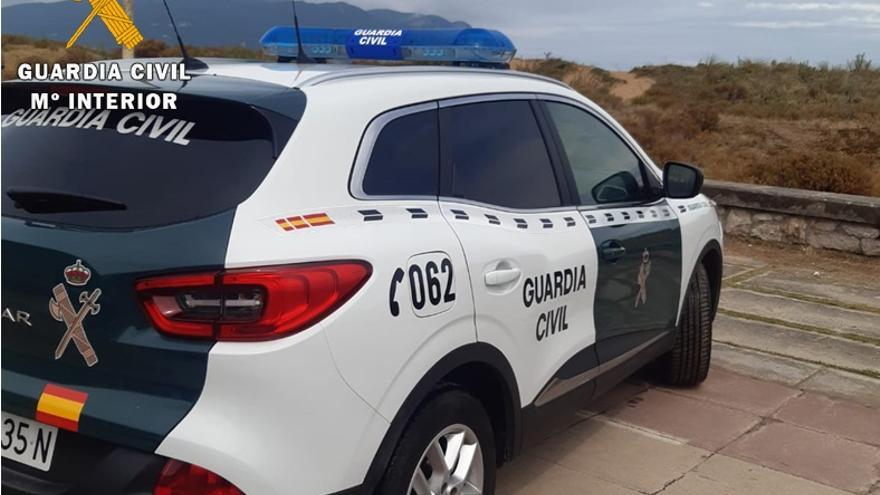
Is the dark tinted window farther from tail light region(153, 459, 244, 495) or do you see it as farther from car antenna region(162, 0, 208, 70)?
tail light region(153, 459, 244, 495)

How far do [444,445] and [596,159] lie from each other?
179cm

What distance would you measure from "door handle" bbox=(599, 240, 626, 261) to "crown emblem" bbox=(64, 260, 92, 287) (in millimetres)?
2145

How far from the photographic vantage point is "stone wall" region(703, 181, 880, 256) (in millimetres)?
8641

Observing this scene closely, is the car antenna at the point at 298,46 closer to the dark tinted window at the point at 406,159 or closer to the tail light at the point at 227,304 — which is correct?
the dark tinted window at the point at 406,159

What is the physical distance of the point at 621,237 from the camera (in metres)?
3.96

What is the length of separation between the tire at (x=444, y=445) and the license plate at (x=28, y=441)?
35.2 inches

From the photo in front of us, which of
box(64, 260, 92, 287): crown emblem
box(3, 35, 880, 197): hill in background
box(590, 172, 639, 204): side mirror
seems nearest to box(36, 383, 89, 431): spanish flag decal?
box(64, 260, 92, 287): crown emblem

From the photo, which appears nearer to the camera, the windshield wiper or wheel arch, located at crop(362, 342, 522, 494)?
the windshield wiper

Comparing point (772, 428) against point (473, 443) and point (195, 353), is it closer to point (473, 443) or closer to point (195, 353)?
point (473, 443)

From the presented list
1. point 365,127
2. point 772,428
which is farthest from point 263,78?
point 772,428

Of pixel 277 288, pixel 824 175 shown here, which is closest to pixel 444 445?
pixel 277 288

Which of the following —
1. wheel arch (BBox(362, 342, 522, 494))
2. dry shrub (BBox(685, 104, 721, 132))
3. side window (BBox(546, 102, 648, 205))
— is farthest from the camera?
dry shrub (BBox(685, 104, 721, 132))

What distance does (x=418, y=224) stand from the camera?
2.79 metres

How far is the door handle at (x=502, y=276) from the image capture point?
9.77 feet
